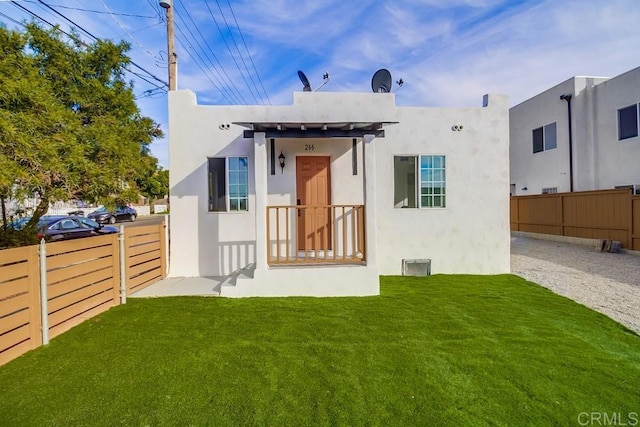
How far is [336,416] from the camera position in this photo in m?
2.46

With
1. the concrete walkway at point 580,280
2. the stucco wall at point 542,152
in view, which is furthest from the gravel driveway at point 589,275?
the stucco wall at point 542,152

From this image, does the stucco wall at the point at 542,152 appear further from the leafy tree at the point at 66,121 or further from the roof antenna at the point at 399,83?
the leafy tree at the point at 66,121

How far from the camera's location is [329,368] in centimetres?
315

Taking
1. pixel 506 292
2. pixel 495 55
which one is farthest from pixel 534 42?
pixel 506 292

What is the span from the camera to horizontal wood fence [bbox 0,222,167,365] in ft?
11.0

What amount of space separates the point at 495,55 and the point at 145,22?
35.3 ft

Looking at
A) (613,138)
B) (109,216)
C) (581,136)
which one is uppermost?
(581,136)

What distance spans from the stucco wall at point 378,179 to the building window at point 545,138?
926 centimetres

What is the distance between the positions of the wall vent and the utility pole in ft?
24.8

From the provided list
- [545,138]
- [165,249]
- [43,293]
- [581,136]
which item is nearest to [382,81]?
[165,249]

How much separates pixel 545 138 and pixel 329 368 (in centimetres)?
1597

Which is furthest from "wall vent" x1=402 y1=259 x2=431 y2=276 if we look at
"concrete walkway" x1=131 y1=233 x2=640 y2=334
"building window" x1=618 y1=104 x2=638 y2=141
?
"building window" x1=618 y1=104 x2=638 y2=141

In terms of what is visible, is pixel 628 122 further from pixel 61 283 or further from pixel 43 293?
pixel 43 293

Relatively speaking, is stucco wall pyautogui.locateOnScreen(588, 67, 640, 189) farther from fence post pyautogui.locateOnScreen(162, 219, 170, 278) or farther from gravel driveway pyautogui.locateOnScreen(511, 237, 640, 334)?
fence post pyautogui.locateOnScreen(162, 219, 170, 278)
